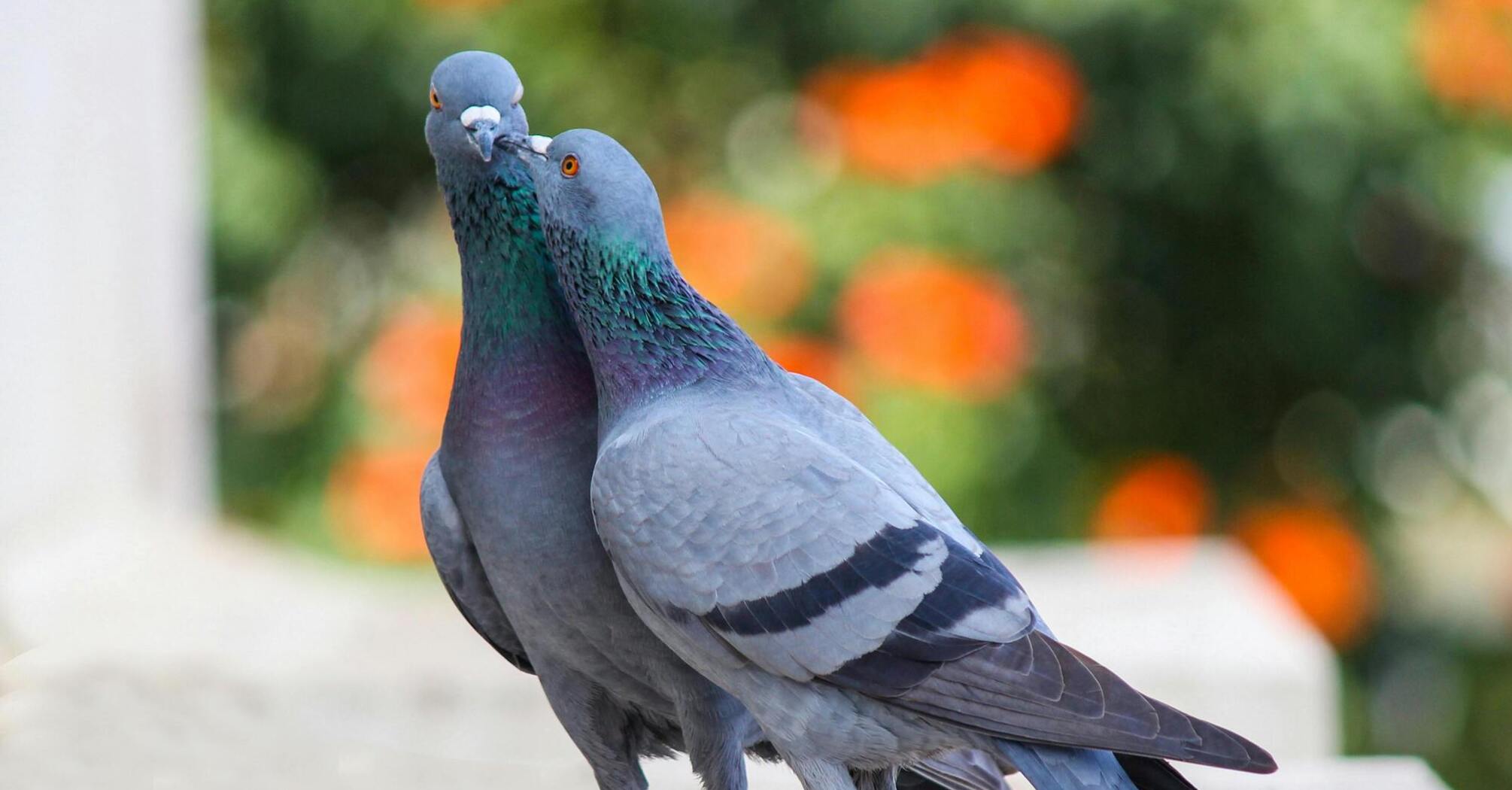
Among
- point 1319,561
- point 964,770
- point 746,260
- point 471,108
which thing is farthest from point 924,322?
point 471,108

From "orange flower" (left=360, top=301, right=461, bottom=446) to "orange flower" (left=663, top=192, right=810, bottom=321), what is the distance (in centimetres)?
63

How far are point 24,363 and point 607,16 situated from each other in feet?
5.77

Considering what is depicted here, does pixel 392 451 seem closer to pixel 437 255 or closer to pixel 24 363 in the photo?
pixel 437 255

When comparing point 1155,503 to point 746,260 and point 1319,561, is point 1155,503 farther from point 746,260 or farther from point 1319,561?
point 746,260

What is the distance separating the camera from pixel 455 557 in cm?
158

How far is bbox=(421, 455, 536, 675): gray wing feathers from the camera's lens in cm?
156

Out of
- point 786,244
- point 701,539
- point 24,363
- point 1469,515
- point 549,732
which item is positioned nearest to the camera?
point 701,539

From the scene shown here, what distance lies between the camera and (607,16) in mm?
4297

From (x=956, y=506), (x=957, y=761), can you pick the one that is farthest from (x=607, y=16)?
(x=957, y=761)

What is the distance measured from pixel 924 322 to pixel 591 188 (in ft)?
7.99

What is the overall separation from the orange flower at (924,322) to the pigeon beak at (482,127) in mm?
2318

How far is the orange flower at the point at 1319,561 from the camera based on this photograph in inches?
165

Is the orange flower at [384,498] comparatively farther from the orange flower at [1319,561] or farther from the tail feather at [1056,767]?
the tail feather at [1056,767]

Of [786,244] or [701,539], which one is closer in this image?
[701,539]
